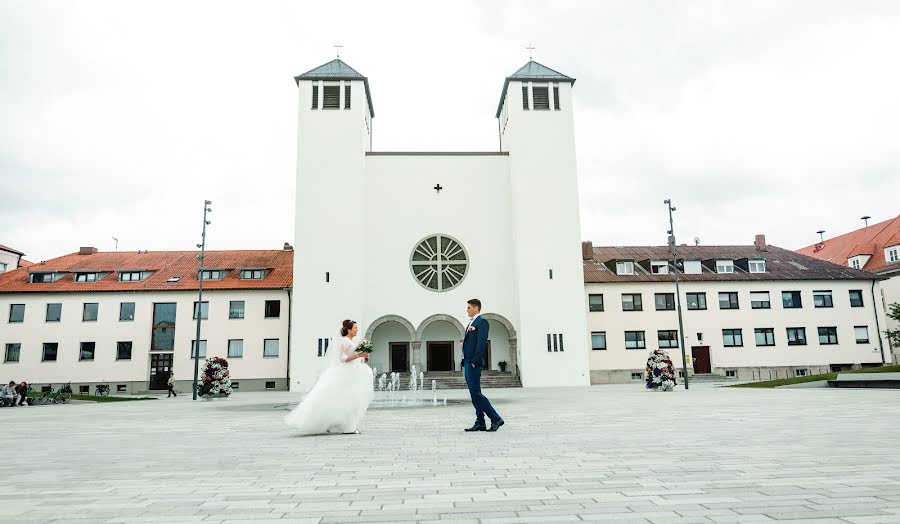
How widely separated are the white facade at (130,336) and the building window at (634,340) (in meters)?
22.3

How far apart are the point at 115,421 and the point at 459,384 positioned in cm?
2196

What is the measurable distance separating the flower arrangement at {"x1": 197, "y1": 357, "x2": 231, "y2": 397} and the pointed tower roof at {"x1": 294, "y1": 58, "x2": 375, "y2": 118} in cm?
1856

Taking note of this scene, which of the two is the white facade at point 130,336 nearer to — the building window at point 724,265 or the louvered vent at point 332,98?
the louvered vent at point 332,98

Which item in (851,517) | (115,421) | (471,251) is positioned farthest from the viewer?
(471,251)

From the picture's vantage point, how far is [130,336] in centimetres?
3762

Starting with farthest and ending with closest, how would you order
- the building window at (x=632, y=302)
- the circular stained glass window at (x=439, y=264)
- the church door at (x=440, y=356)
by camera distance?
1. the building window at (x=632, y=302)
2. the church door at (x=440, y=356)
3. the circular stained glass window at (x=439, y=264)

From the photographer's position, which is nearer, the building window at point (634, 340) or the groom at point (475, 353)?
the groom at point (475, 353)

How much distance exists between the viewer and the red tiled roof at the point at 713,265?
41062mm

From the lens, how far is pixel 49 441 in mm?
9430

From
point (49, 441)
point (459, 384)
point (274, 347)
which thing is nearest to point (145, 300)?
point (274, 347)

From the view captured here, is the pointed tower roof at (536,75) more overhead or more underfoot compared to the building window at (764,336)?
more overhead

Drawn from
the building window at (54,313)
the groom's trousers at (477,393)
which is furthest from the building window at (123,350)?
the groom's trousers at (477,393)

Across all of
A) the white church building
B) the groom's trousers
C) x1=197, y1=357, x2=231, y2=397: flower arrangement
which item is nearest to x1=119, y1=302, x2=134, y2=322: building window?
the white church building

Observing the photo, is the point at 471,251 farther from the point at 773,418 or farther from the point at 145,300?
the point at 773,418
